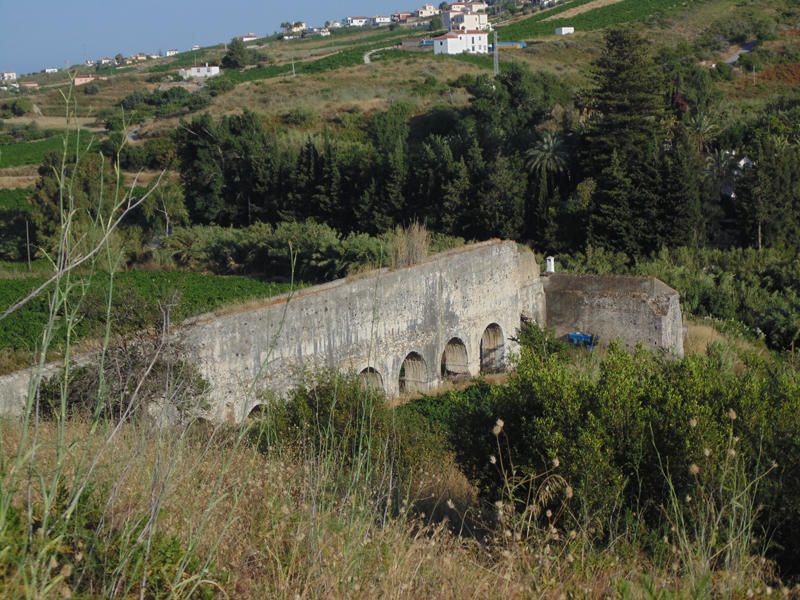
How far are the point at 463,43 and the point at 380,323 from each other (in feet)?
181

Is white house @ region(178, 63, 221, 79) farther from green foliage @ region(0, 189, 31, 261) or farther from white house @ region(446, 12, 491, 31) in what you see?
green foliage @ region(0, 189, 31, 261)

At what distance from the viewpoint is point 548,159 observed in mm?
34312

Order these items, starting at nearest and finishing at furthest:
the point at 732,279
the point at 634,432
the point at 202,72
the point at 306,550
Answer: the point at 306,550 → the point at 634,432 → the point at 732,279 → the point at 202,72

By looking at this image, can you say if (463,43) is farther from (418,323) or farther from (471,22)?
(418,323)

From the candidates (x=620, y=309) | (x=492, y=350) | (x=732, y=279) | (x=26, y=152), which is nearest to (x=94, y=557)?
(x=492, y=350)

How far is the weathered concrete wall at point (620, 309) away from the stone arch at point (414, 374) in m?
4.45

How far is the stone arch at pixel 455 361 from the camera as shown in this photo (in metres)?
20.3

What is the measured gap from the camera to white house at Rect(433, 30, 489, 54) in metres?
68.8

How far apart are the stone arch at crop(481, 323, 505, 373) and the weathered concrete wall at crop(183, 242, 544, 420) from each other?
0.14 meters

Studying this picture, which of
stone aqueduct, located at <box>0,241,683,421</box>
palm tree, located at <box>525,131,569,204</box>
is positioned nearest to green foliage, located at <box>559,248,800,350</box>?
stone aqueduct, located at <box>0,241,683,421</box>

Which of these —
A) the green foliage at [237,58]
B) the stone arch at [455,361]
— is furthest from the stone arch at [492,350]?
the green foliage at [237,58]

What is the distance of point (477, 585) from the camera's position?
3.87 m

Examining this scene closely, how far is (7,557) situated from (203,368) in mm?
10987

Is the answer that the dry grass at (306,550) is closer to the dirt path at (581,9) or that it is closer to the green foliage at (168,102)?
the green foliage at (168,102)
